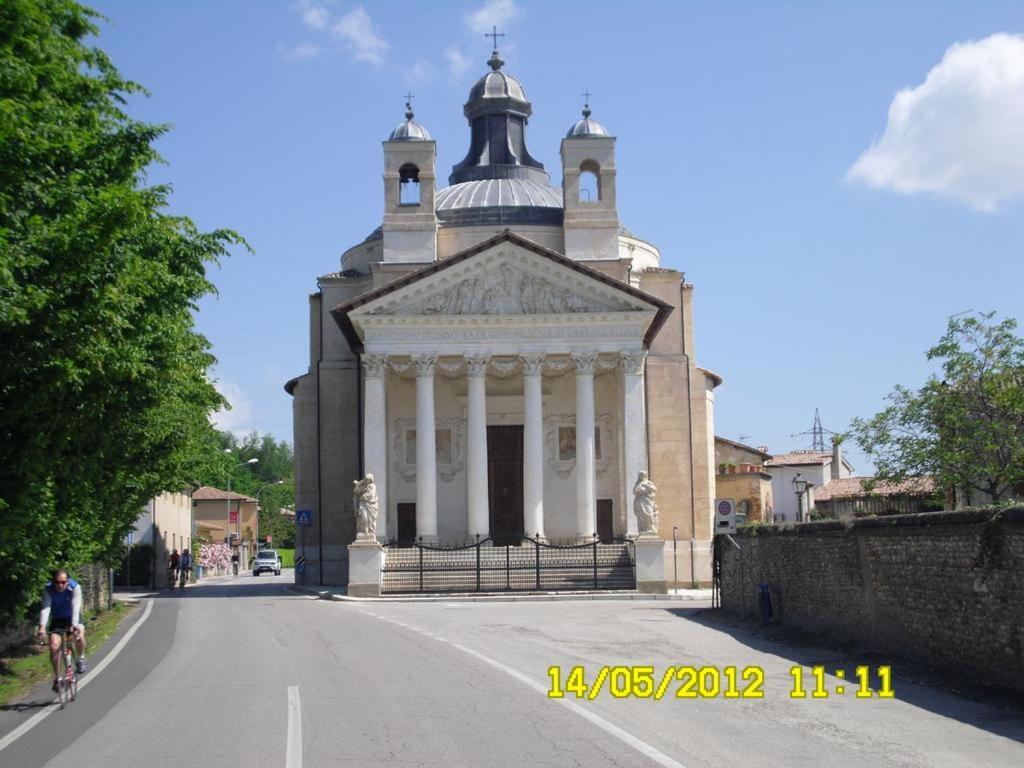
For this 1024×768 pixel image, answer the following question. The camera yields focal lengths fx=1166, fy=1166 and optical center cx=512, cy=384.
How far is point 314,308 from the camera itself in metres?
49.2

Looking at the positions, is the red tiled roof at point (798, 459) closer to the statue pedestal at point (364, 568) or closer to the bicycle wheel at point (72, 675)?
the statue pedestal at point (364, 568)

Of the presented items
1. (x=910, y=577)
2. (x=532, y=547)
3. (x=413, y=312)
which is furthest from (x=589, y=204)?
(x=910, y=577)

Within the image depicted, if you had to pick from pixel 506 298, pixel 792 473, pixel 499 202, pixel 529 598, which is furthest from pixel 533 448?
pixel 792 473

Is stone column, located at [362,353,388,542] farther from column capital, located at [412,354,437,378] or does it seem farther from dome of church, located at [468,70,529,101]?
dome of church, located at [468,70,529,101]

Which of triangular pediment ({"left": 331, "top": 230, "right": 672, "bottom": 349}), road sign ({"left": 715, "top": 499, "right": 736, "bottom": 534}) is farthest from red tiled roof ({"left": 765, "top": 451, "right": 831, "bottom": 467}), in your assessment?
road sign ({"left": 715, "top": 499, "right": 736, "bottom": 534})

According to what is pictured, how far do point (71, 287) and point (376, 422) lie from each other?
26.7 m

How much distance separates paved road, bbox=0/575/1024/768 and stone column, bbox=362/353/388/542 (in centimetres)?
1938

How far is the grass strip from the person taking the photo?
15.6 meters

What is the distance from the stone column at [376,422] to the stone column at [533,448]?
16.1ft

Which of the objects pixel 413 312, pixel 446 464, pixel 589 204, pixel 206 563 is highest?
pixel 589 204

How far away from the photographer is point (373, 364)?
40406 millimetres

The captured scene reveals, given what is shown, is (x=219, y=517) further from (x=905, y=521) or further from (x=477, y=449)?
(x=905, y=521)

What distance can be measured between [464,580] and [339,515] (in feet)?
38.4

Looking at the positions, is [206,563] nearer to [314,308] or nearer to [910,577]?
[314,308]
